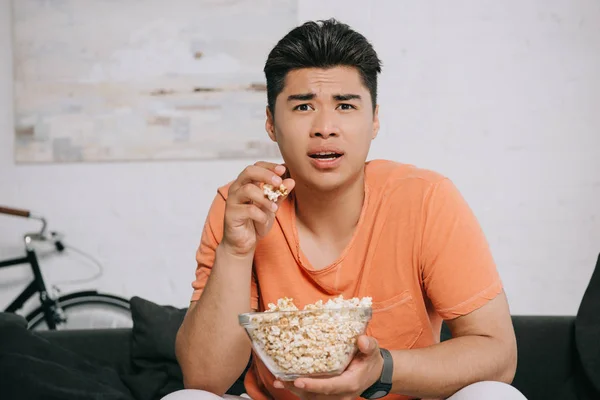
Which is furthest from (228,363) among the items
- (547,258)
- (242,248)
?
(547,258)

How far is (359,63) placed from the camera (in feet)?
4.94

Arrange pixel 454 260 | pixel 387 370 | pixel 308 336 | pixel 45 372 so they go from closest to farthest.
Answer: pixel 308 336, pixel 387 370, pixel 454 260, pixel 45 372

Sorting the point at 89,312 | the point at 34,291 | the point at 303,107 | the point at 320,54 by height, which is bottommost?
the point at 89,312

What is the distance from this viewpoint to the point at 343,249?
4.91ft

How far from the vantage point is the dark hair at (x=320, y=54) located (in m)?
1.47

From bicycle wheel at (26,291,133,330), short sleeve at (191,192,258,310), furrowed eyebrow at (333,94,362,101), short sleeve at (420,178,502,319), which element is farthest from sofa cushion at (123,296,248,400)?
furrowed eyebrow at (333,94,362,101)

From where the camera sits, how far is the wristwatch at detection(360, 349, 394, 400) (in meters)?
1.12

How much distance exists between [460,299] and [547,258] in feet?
5.90

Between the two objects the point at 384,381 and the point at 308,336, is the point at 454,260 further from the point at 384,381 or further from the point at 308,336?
the point at 308,336

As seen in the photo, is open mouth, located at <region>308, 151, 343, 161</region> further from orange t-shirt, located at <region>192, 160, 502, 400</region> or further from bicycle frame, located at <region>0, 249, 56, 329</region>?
bicycle frame, located at <region>0, 249, 56, 329</region>

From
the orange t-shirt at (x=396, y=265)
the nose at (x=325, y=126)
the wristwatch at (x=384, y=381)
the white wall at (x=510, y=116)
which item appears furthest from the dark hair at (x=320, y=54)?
the white wall at (x=510, y=116)

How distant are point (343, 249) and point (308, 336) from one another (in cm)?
58

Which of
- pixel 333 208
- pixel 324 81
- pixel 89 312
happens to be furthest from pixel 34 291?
pixel 324 81

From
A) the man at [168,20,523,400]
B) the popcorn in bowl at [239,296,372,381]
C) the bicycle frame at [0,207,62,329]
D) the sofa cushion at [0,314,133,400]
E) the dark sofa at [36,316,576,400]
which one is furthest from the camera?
the bicycle frame at [0,207,62,329]
